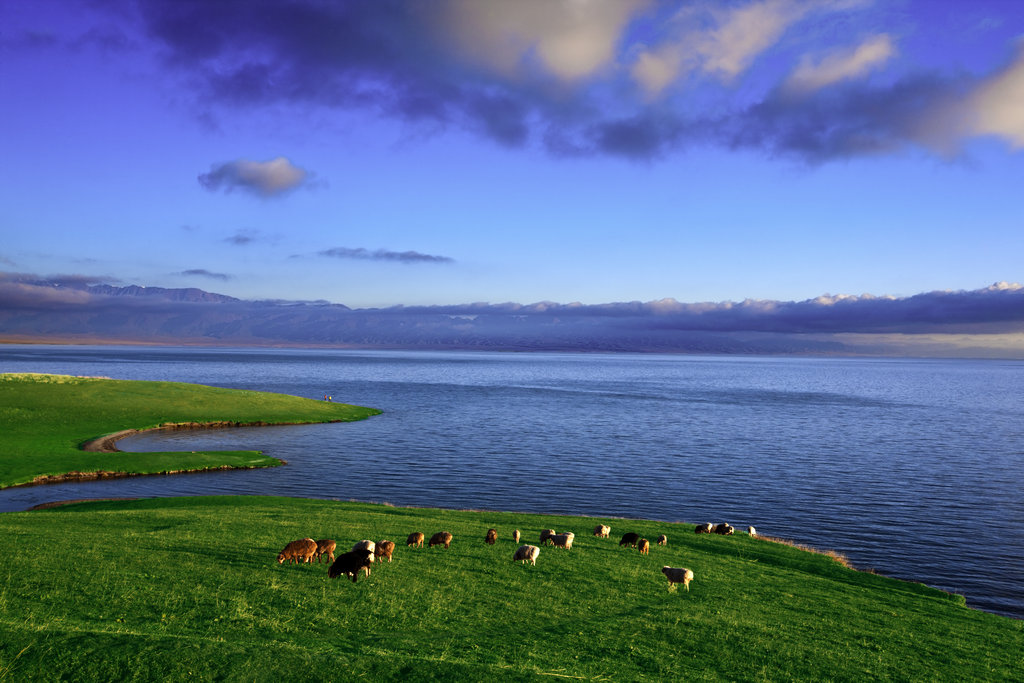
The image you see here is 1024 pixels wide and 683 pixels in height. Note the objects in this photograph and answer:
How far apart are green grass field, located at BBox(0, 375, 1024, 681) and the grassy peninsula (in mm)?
33619

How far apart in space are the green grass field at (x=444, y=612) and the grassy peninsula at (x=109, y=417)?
33619 millimetres

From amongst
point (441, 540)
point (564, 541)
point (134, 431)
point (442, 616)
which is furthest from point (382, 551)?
point (134, 431)

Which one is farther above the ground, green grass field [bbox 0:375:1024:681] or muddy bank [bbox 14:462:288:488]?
green grass field [bbox 0:375:1024:681]

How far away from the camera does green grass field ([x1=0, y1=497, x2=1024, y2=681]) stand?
51.3ft

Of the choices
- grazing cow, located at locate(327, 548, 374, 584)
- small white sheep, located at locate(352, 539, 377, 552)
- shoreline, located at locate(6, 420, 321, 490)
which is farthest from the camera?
shoreline, located at locate(6, 420, 321, 490)

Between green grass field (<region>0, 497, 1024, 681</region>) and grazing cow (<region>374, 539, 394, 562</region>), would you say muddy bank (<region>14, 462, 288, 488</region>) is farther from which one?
grazing cow (<region>374, 539, 394, 562</region>)

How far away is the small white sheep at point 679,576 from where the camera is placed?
27688 millimetres

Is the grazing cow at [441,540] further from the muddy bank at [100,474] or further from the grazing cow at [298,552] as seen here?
the muddy bank at [100,474]

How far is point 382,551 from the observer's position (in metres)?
27.4

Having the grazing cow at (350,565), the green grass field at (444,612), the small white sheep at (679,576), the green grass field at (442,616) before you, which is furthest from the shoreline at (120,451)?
the small white sheep at (679,576)

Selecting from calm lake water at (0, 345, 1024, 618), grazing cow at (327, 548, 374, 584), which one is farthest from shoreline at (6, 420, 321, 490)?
A: grazing cow at (327, 548, 374, 584)

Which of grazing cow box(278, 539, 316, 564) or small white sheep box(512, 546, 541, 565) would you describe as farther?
small white sheep box(512, 546, 541, 565)

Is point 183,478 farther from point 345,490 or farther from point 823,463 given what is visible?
point 823,463

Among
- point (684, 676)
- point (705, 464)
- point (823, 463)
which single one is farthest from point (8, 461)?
point (823, 463)
